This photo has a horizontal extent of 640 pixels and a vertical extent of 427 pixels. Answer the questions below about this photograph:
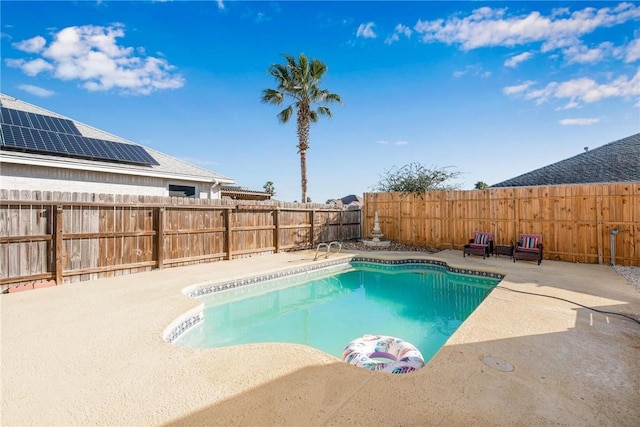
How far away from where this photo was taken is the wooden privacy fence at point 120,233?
18.7ft

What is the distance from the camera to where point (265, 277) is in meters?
7.54

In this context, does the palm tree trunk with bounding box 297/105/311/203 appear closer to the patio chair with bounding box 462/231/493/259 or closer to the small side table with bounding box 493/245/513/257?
the patio chair with bounding box 462/231/493/259

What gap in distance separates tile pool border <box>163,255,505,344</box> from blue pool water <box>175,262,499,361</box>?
4.7 inches

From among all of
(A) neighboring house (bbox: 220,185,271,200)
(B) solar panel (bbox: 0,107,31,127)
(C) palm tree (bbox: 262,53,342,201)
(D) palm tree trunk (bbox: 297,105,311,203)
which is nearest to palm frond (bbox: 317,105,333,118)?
(C) palm tree (bbox: 262,53,342,201)

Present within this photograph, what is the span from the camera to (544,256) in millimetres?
9219

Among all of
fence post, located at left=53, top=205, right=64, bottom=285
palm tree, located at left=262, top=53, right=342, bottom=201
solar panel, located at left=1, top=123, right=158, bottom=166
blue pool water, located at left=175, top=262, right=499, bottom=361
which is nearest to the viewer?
blue pool water, located at left=175, top=262, right=499, bottom=361

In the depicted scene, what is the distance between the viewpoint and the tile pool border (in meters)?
4.28

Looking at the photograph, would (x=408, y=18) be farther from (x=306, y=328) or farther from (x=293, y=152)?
(x=306, y=328)

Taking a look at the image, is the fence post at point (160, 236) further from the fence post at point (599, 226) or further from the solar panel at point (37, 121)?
the fence post at point (599, 226)

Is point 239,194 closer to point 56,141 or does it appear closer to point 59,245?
point 56,141

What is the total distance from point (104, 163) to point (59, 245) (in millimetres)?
3412

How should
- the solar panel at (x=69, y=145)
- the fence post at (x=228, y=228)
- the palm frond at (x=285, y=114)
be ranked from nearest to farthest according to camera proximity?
the solar panel at (x=69, y=145) < the fence post at (x=228, y=228) < the palm frond at (x=285, y=114)

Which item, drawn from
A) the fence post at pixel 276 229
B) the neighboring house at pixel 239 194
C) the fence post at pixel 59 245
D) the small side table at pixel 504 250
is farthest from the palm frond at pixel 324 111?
the fence post at pixel 59 245

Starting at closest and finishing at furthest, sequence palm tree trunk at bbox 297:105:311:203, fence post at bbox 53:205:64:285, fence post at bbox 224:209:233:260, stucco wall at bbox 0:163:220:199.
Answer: fence post at bbox 53:205:64:285
stucco wall at bbox 0:163:220:199
fence post at bbox 224:209:233:260
palm tree trunk at bbox 297:105:311:203
